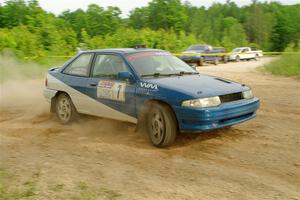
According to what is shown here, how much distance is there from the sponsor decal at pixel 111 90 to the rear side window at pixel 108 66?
0.51 feet

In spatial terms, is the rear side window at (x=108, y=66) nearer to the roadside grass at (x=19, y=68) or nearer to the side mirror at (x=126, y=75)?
the side mirror at (x=126, y=75)

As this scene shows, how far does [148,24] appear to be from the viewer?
8156 centimetres

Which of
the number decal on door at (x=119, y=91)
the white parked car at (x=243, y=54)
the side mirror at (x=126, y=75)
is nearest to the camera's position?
the side mirror at (x=126, y=75)

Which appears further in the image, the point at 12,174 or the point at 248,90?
the point at 248,90

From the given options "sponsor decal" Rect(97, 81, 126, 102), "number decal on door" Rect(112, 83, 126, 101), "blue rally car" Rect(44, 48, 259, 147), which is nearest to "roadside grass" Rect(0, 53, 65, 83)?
"blue rally car" Rect(44, 48, 259, 147)

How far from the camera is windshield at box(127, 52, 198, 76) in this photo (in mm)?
6733

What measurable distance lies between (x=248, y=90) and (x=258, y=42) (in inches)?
3562

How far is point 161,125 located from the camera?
19.9 feet

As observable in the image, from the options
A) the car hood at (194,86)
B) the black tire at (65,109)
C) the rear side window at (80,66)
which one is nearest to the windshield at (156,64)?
the car hood at (194,86)

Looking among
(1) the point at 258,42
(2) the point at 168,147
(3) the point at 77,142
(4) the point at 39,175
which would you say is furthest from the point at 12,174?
(1) the point at 258,42

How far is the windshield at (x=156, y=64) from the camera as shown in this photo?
6733 mm

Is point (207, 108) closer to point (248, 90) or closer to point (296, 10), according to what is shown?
point (248, 90)

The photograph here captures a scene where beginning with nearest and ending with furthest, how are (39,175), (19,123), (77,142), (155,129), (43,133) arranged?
(39,175)
(155,129)
(77,142)
(43,133)
(19,123)

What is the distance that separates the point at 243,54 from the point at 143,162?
3164 cm
